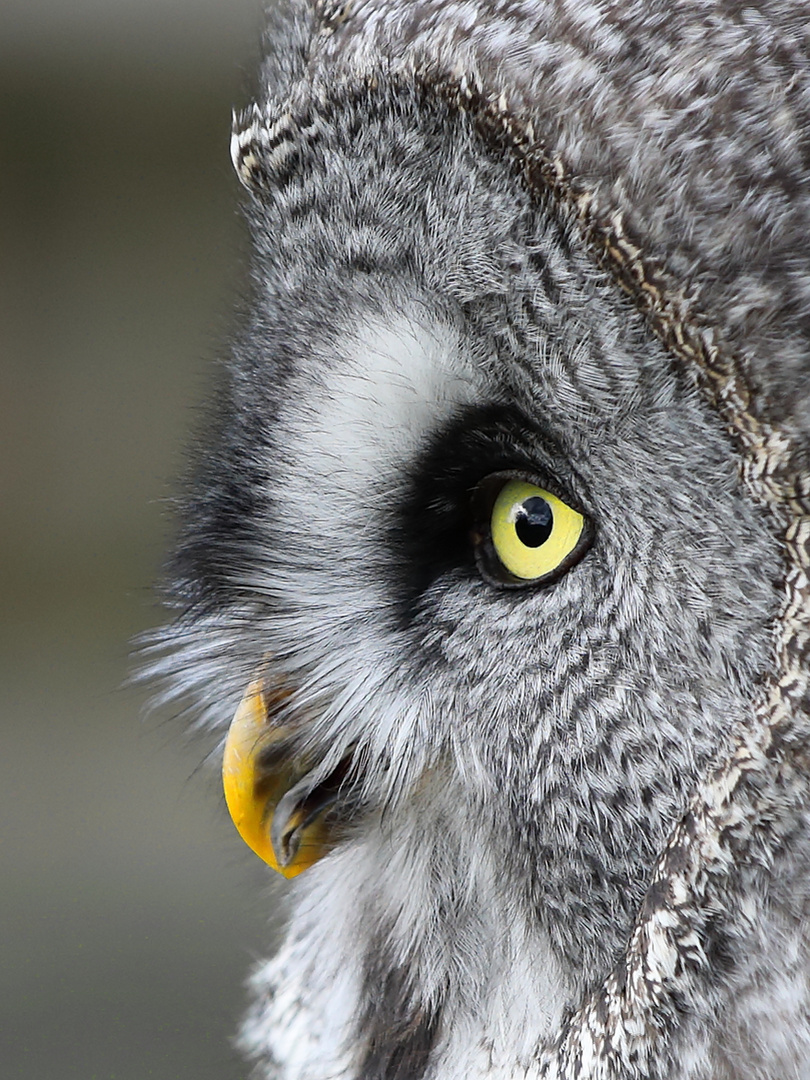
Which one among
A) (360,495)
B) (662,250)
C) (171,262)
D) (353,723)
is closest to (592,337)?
(662,250)

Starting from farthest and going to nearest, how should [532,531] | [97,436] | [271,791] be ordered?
[97,436] → [271,791] → [532,531]

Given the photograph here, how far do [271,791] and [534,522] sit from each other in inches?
12.5

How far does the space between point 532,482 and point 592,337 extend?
0.12 metres

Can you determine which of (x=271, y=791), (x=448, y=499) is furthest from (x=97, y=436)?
(x=448, y=499)

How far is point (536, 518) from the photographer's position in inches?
29.1

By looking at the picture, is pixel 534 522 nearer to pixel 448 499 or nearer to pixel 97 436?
pixel 448 499

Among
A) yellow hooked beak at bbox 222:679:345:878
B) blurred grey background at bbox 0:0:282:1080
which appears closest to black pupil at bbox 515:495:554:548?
yellow hooked beak at bbox 222:679:345:878

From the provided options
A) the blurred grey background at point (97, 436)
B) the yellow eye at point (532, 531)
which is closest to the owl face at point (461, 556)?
the yellow eye at point (532, 531)

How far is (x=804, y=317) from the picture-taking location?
593mm

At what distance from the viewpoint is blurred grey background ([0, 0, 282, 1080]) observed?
3395mm

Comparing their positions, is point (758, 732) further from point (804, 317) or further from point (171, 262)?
point (171, 262)

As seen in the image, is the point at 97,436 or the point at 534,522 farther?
the point at 97,436

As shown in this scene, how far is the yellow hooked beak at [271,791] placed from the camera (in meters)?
0.90

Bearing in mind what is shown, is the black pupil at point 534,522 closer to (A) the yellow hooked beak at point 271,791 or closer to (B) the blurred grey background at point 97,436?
(A) the yellow hooked beak at point 271,791
